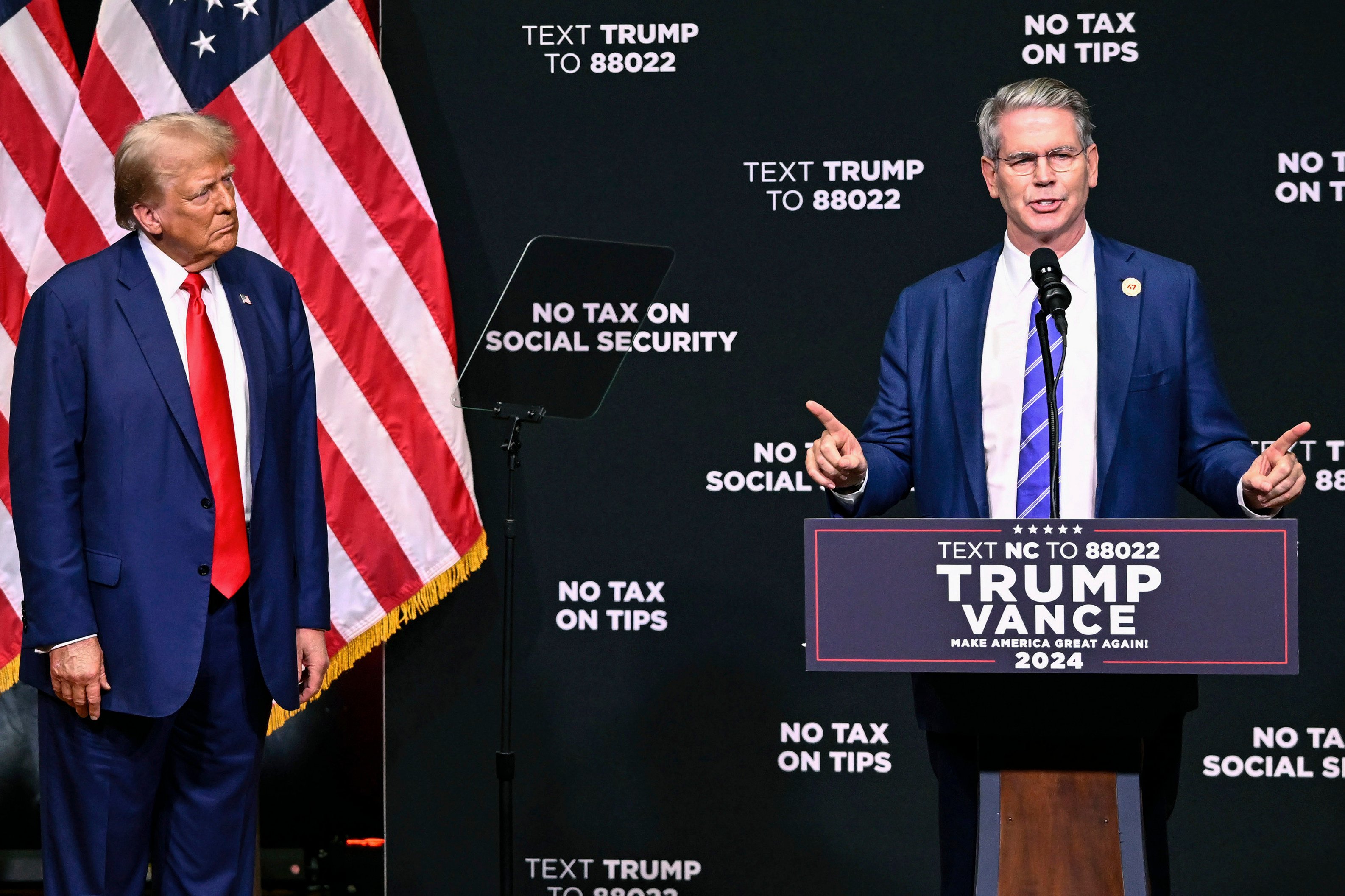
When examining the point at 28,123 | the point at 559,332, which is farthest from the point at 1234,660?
the point at 28,123

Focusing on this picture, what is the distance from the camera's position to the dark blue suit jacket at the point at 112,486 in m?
2.29

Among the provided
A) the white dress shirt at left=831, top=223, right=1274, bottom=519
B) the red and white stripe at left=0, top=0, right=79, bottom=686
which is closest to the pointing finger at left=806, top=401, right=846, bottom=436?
the white dress shirt at left=831, top=223, right=1274, bottom=519

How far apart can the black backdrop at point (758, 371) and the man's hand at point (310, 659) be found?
1.14 meters

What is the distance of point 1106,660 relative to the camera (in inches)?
69.7

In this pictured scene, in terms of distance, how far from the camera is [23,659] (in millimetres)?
2377

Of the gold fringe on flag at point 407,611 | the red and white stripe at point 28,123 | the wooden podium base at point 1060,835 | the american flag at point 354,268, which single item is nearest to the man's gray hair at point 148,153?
the american flag at point 354,268

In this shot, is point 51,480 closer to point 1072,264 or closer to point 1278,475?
point 1072,264

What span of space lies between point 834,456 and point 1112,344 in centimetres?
59

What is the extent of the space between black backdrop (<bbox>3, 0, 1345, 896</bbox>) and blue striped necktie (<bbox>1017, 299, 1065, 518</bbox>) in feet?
4.62

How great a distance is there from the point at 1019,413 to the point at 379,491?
189cm

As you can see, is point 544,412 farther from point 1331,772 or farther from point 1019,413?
point 1331,772

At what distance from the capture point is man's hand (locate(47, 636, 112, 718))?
229cm

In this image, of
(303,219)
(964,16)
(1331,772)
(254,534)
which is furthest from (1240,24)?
(254,534)

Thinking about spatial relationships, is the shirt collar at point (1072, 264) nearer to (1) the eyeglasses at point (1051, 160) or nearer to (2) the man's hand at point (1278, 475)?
(1) the eyeglasses at point (1051, 160)
